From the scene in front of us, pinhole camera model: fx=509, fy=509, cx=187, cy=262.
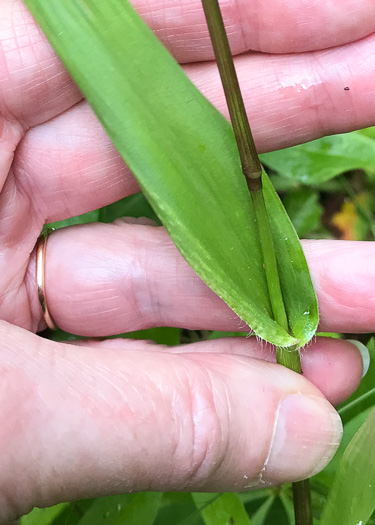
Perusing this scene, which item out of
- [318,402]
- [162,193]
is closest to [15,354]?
[162,193]

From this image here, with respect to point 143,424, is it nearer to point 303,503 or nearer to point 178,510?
point 303,503

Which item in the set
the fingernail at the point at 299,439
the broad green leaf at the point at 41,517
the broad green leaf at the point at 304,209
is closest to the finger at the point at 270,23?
the broad green leaf at the point at 304,209

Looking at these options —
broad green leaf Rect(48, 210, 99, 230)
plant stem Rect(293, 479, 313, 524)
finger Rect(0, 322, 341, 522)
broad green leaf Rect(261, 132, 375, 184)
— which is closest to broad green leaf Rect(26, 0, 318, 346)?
finger Rect(0, 322, 341, 522)

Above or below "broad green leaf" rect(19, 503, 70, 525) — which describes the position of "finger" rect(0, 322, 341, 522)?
above

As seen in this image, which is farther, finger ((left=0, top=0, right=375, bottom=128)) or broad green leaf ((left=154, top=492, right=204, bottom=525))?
broad green leaf ((left=154, top=492, right=204, bottom=525))

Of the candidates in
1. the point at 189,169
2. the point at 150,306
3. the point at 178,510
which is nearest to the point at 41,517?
the point at 178,510

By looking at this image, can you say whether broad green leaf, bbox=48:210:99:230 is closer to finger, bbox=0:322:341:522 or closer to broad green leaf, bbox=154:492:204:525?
finger, bbox=0:322:341:522
